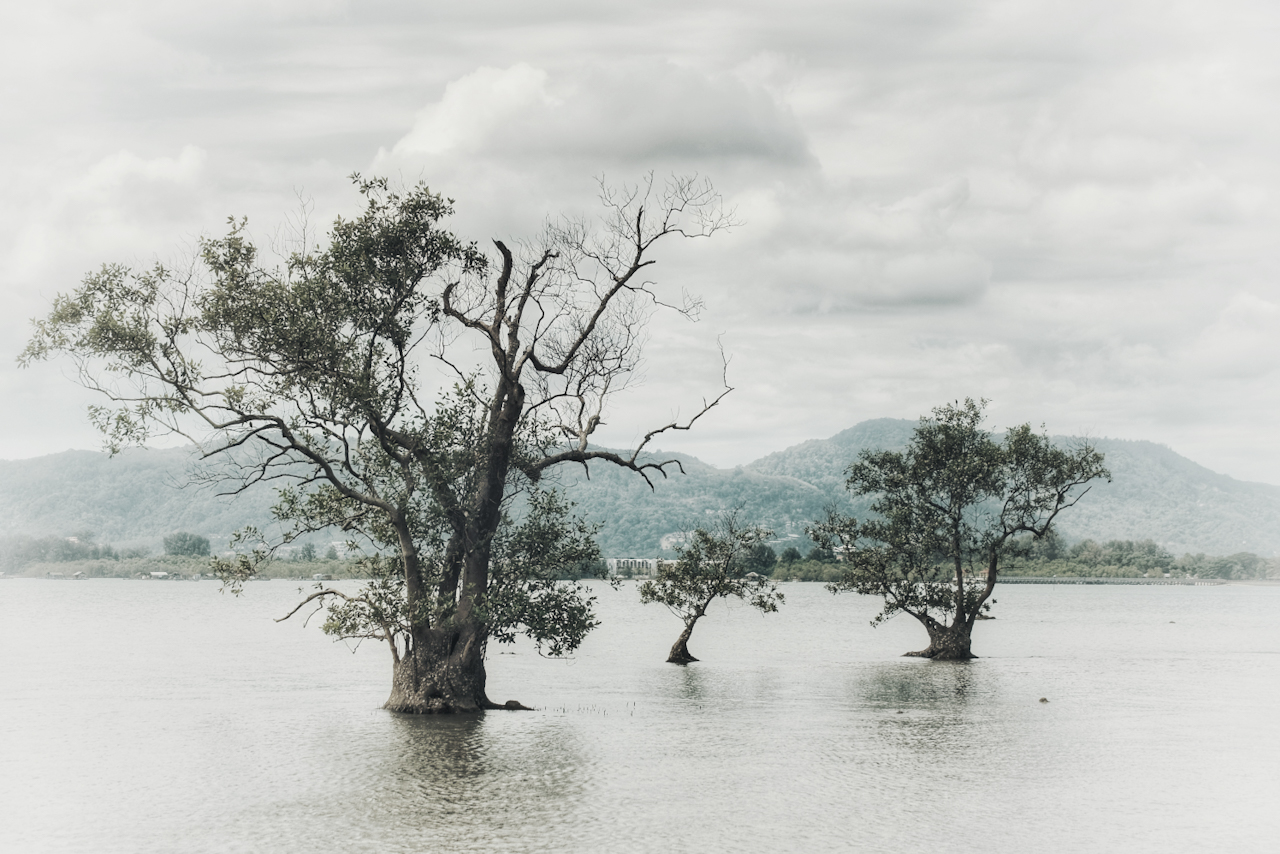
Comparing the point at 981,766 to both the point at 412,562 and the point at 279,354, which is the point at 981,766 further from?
the point at 279,354

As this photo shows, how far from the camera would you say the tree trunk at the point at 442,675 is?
33938 millimetres

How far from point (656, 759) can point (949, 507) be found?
109ft

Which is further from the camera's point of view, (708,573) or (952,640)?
(952,640)

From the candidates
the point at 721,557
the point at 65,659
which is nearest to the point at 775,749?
the point at 721,557

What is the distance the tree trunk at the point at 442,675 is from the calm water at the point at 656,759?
0.76 metres

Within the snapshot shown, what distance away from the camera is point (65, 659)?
6694cm

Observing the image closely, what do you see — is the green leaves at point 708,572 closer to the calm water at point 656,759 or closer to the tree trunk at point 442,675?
the calm water at point 656,759

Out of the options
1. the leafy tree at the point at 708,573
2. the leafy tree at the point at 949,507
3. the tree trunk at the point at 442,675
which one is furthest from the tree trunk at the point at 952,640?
the tree trunk at the point at 442,675

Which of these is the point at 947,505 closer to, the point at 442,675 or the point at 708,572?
the point at 708,572

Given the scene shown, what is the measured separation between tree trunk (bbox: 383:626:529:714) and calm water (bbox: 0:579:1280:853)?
76 centimetres

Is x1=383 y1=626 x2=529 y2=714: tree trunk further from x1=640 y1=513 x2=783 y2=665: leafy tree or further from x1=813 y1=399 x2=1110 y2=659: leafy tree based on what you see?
→ x1=813 y1=399 x2=1110 y2=659: leafy tree

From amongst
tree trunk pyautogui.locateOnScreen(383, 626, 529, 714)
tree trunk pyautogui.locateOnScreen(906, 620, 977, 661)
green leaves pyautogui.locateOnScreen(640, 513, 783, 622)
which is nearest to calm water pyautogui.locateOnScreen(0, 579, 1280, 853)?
tree trunk pyautogui.locateOnScreen(383, 626, 529, 714)

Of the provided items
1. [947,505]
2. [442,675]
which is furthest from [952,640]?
[442,675]

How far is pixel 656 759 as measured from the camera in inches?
1112
